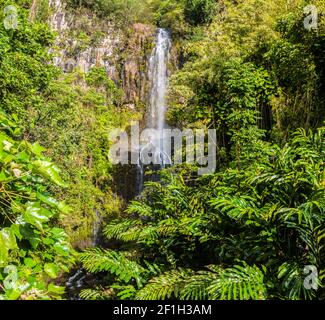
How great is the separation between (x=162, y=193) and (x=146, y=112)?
1199 centimetres

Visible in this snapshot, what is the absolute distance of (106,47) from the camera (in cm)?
1731

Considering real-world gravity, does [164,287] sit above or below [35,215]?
below

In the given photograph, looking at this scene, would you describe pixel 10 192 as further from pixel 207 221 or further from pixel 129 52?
pixel 129 52

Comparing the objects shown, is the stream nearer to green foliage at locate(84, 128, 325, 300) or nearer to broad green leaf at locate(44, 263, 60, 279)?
green foliage at locate(84, 128, 325, 300)

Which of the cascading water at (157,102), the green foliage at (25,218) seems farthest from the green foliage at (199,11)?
the green foliage at (25,218)

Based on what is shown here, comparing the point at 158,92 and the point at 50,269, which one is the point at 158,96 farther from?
the point at 50,269

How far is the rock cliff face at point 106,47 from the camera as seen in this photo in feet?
54.4

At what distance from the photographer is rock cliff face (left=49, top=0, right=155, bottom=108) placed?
1659 cm

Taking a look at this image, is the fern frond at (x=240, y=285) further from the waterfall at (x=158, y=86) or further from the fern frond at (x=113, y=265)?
the waterfall at (x=158, y=86)

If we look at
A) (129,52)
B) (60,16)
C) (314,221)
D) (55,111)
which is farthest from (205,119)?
(60,16)

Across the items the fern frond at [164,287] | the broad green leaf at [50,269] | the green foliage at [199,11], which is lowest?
the fern frond at [164,287]

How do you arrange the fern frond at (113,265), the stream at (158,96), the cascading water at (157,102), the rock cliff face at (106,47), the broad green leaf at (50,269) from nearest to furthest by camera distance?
the broad green leaf at (50,269) → the fern frond at (113,265) → the stream at (158,96) → the cascading water at (157,102) → the rock cliff face at (106,47)

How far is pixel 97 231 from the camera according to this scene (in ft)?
44.8

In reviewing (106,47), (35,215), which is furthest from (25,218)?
(106,47)
